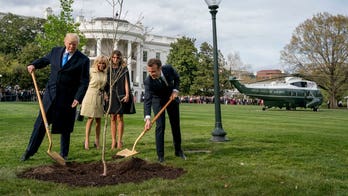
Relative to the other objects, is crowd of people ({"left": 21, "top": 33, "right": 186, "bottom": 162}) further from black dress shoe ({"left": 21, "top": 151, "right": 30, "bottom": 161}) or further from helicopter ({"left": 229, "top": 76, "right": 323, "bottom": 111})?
helicopter ({"left": 229, "top": 76, "right": 323, "bottom": 111})

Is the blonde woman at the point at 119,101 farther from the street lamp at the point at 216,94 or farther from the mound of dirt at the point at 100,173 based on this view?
the street lamp at the point at 216,94

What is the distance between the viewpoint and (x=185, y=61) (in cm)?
7375

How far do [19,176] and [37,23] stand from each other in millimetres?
68882

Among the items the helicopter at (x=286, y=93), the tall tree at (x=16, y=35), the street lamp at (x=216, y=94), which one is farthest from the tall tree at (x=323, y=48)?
the street lamp at (x=216, y=94)

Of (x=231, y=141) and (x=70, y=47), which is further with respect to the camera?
(x=231, y=141)

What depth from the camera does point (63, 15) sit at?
3138 cm

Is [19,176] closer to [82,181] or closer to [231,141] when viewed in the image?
[82,181]

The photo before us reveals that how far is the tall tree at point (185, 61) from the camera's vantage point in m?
73.7

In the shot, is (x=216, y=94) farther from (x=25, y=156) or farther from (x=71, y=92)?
(x=25, y=156)

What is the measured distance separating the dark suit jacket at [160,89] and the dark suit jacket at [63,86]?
1034mm

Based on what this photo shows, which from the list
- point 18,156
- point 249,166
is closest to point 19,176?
point 18,156

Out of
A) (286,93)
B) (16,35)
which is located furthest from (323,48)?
(16,35)

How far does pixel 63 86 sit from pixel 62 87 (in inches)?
0.9

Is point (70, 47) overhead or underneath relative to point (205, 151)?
overhead
